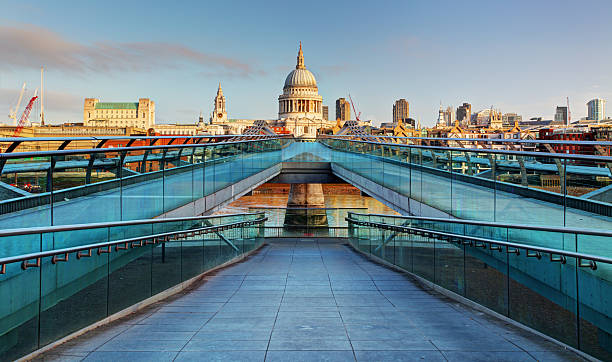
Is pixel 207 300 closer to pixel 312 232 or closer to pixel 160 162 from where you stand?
pixel 160 162

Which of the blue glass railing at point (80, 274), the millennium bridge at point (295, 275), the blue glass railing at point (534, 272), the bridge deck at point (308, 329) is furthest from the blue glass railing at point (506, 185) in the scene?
the blue glass railing at point (80, 274)

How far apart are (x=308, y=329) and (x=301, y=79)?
171 m

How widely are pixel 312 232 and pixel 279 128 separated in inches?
5798

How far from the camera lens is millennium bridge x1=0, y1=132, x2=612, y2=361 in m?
4.95

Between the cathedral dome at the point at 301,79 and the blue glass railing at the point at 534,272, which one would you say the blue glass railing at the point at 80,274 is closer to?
the blue glass railing at the point at 534,272

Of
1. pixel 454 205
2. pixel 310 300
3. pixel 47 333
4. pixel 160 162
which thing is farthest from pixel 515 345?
pixel 160 162

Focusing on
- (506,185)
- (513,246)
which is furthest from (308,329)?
(506,185)

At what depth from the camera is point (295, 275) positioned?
10164 mm

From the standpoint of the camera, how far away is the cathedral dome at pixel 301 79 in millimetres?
172375

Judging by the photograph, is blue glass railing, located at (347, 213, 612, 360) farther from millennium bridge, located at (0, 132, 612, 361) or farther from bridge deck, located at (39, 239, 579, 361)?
bridge deck, located at (39, 239, 579, 361)

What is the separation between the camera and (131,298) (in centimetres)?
682

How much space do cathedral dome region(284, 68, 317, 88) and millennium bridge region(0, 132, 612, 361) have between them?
164 metres

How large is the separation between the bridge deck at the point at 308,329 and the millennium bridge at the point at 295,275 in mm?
29

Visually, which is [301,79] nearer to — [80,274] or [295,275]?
[295,275]
